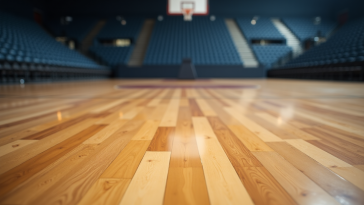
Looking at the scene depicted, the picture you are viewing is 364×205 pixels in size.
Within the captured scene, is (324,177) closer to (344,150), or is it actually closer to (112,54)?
(344,150)

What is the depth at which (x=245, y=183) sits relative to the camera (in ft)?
1.07

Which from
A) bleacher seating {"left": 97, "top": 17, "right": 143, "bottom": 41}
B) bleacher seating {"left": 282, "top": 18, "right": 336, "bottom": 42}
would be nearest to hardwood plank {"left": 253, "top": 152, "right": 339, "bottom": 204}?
bleacher seating {"left": 97, "top": 17, "right": 143, "bottom": 41}

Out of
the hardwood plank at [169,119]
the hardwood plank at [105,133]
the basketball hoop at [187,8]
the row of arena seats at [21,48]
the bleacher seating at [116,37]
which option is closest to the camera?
the hardwood plank at [105,133]

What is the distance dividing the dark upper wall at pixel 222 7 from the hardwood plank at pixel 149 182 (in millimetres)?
7990

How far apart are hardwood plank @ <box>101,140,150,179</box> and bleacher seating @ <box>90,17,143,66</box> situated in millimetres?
6246

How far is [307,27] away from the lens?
7473 mm

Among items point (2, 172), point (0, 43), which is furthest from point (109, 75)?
point (2, 172)

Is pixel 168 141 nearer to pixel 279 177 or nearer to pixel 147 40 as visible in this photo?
pixel 279 177

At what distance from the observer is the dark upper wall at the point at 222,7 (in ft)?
24.2

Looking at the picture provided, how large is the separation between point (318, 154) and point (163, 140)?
1.10ft

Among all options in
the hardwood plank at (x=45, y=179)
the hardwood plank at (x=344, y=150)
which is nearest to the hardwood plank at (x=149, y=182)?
the hardwood plank at (x=45, y=179)

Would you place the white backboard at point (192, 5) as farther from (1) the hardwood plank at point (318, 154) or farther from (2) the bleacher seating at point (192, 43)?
(1) the hardwood plank at point (318, 154)

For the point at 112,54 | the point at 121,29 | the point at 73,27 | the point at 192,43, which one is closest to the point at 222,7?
the point at 192,43

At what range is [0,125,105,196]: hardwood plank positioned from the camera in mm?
321
